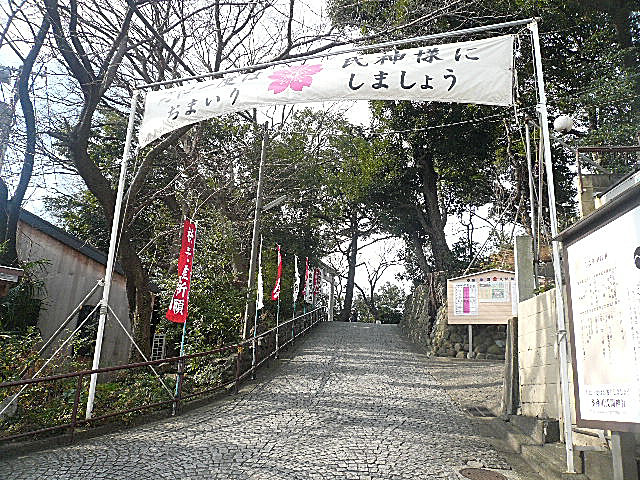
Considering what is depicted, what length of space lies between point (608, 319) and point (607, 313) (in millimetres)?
47

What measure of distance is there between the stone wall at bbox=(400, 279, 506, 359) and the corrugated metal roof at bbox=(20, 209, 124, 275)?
1103 cm

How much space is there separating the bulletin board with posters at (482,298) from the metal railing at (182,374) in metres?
5.64

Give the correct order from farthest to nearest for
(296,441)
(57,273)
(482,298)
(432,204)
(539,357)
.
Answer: (432,204) → (482,298) → (57,273) → (539,357) → (296,441)

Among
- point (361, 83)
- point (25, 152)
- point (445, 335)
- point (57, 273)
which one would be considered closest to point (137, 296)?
point (57, 273)

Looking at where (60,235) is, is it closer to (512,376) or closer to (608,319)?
(512,376)

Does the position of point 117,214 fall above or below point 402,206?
below

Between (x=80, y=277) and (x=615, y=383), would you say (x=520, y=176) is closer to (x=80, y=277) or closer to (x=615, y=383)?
(x=615, y=383)

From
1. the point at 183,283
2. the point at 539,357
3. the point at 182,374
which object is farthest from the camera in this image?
the point at 183,283

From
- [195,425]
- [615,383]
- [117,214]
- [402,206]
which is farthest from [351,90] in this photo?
[402,206]

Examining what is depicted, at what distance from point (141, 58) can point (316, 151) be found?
10.1 m

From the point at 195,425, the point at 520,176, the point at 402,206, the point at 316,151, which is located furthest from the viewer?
the point at 402,206

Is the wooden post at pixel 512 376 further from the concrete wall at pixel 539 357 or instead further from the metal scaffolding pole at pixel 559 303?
the metal scaffolding pole at pixel 559 303

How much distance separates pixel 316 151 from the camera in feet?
63.8

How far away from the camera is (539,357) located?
6.40m
